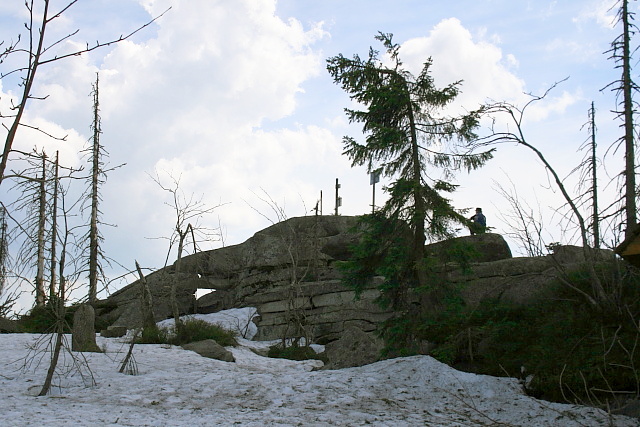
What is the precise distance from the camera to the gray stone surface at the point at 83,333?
1205 cm

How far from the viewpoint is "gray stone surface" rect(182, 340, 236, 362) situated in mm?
13258

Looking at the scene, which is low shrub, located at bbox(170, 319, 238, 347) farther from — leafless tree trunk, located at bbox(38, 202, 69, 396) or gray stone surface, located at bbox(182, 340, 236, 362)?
leafless tree trunk, located at bbox(38, 202, 69, 396)

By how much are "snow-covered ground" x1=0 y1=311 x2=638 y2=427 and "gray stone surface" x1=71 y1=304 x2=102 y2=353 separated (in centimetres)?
167

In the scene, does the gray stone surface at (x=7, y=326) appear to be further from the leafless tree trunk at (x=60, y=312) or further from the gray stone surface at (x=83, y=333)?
the leafless tree trunk at (x=60, y=312)

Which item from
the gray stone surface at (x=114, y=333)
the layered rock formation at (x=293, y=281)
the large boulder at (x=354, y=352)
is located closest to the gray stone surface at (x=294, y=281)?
the layered rock formation at (x=293, y=281)

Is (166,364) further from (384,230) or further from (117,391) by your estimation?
(384,230)

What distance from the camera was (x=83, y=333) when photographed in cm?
1212

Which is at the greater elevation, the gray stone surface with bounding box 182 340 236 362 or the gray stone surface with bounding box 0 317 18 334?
the gray stone surface with bounding box 0 317 18 334

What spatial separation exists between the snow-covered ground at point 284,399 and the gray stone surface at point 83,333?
1668 millimetres

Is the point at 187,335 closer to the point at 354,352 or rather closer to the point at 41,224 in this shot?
the point at 354,352

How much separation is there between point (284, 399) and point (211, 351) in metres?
6.03

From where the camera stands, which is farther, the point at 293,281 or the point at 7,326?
the point at 293,281

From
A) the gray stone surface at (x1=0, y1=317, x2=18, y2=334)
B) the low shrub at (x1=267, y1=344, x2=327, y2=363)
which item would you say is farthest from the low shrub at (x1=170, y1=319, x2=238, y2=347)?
the gray stone surface at (x1=0, y1=317, x2=18, y2=334)

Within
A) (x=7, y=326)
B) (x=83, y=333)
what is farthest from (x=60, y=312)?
(x=7, y=326)
